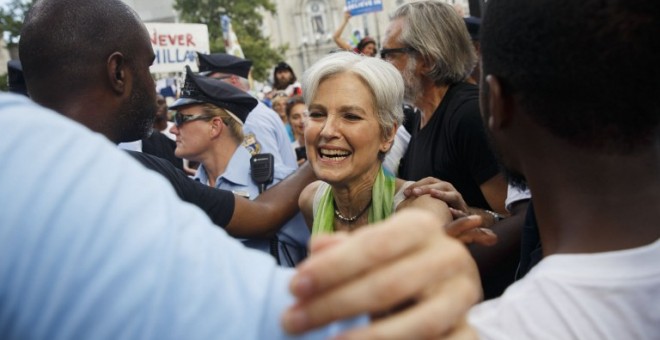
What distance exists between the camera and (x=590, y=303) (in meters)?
1.05

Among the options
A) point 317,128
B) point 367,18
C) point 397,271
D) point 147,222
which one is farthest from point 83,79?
point 367,18

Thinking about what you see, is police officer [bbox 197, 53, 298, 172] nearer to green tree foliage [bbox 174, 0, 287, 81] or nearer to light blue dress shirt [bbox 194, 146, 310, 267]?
light blue dress shirt [bbox 194, 146, 310, 267]

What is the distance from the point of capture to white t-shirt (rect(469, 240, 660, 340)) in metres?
1.04

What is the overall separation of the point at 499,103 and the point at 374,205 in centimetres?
127

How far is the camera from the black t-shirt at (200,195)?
237 centimetres

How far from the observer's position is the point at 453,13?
9.65ft

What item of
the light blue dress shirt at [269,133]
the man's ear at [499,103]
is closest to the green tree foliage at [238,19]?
the light blue dress shirt at [269,133]

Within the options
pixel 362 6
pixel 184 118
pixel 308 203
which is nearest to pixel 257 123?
pixel 184 118

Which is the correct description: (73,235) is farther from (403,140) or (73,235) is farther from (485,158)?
(403,140)

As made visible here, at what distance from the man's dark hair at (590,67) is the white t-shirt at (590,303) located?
0.22 m

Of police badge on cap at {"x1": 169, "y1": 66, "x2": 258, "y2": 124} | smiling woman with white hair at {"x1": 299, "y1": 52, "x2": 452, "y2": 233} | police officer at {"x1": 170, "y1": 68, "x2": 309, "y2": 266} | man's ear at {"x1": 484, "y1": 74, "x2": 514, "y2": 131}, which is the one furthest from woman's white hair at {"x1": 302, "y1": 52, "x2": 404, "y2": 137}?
man's ear at {"x1": 484, "y1": 74, "x2": 514, "y2": 131}

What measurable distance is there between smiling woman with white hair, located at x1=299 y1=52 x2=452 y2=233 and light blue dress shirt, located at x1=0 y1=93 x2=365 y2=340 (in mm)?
1921

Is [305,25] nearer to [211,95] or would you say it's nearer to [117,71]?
[211,95]

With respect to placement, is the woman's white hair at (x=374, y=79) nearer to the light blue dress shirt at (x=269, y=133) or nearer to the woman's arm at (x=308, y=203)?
the woman's arm at (x=308, y=203)
